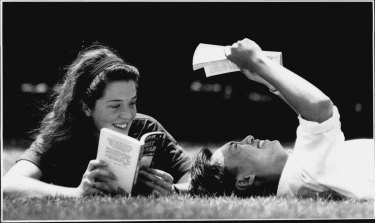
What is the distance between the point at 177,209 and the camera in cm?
354

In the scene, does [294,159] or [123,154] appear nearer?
[123,154]

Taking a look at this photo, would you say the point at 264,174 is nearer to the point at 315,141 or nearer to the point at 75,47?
the point at 315,141

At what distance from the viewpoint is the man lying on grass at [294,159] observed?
3730mm

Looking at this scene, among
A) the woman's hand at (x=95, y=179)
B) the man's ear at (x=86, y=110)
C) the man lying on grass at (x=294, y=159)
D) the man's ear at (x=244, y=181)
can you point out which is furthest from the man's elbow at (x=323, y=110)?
the man's ear at (x=86, y=110)

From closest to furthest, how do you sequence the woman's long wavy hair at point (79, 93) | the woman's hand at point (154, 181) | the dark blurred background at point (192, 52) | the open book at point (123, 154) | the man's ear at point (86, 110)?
the open book at point (123, 154), the woman's hand at point (154, 181), the woman's long wavy hair at point (79, 93), the man's ear at point (86, 110), the dark blurred background at point (192, 52)

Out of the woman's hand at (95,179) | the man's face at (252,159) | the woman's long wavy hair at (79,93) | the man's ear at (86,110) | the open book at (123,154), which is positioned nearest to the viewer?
the open book at (123,154)

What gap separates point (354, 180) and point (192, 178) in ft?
3.52

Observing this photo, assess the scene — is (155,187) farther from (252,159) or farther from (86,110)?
(86,110)

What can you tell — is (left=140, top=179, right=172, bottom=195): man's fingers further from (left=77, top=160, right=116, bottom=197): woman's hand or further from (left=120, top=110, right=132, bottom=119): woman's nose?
(left=120, top=110, right=132, bottom=119): woman's nose

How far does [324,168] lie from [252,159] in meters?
0.54

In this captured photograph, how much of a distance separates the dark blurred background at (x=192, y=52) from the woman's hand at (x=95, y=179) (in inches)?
49.1

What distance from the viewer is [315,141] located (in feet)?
12.3

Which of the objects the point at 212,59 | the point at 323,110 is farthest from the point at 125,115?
the point at 323,110

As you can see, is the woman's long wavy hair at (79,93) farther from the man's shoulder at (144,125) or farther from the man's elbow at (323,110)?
→ the man's elbow at (323,110)
